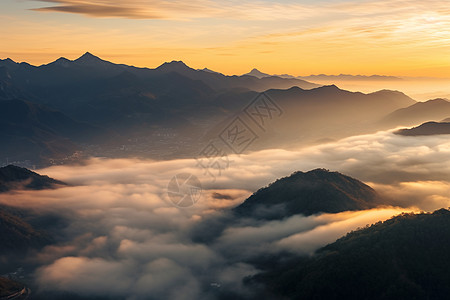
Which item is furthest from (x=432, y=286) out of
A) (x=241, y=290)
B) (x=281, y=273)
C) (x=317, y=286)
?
(x=241, y=290)

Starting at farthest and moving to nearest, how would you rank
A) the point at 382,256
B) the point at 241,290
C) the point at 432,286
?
the point at 241,290
the point at 382,256
the point at 432,286

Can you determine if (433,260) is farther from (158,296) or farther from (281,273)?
(158,296)

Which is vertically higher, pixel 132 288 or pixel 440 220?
pixel 440 220

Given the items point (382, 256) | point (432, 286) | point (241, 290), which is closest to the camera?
point (432, 286)

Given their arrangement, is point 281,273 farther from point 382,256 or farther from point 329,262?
point 382,256

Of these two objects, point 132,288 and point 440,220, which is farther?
point 132,288

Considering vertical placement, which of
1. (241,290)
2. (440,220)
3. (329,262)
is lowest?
(241,290)

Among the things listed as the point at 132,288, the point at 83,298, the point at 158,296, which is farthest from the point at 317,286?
the point at 83,298
